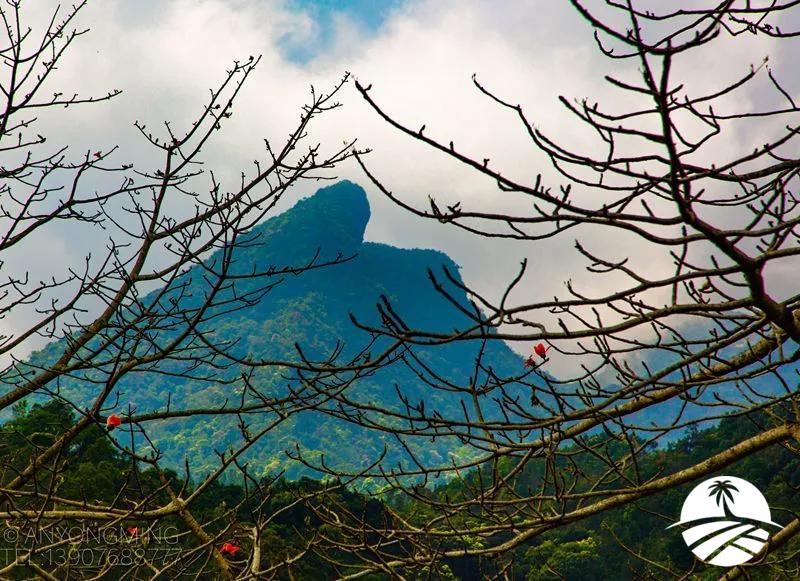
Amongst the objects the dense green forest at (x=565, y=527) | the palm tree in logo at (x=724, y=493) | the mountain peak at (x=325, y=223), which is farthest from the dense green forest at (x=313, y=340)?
the palm tree in logo at (x=724, y=493)

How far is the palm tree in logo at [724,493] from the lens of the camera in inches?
92.2

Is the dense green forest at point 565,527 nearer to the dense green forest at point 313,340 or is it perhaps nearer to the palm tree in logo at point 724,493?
the palm tree in logo at point 724,493

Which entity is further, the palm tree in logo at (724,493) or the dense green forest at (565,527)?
the dense green forest at (565,527)

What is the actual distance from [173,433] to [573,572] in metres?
60.3

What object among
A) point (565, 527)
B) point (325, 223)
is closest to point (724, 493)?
point (565, 527)

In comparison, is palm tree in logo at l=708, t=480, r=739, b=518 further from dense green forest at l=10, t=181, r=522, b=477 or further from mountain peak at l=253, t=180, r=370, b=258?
mountain peak at l=253, t=180, r=370, b=258

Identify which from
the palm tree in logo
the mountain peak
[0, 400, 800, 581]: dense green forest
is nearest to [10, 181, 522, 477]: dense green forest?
the mountain peak

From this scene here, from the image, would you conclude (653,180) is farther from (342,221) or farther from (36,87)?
(342,221)

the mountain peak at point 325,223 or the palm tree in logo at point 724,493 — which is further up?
the mountain peak at point 325,223

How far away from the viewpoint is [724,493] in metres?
2.35

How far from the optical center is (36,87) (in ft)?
11.8

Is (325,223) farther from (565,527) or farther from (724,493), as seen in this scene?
(724,493)

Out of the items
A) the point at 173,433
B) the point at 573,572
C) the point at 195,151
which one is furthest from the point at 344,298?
the point at 195,151

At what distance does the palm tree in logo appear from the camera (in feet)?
7.68
